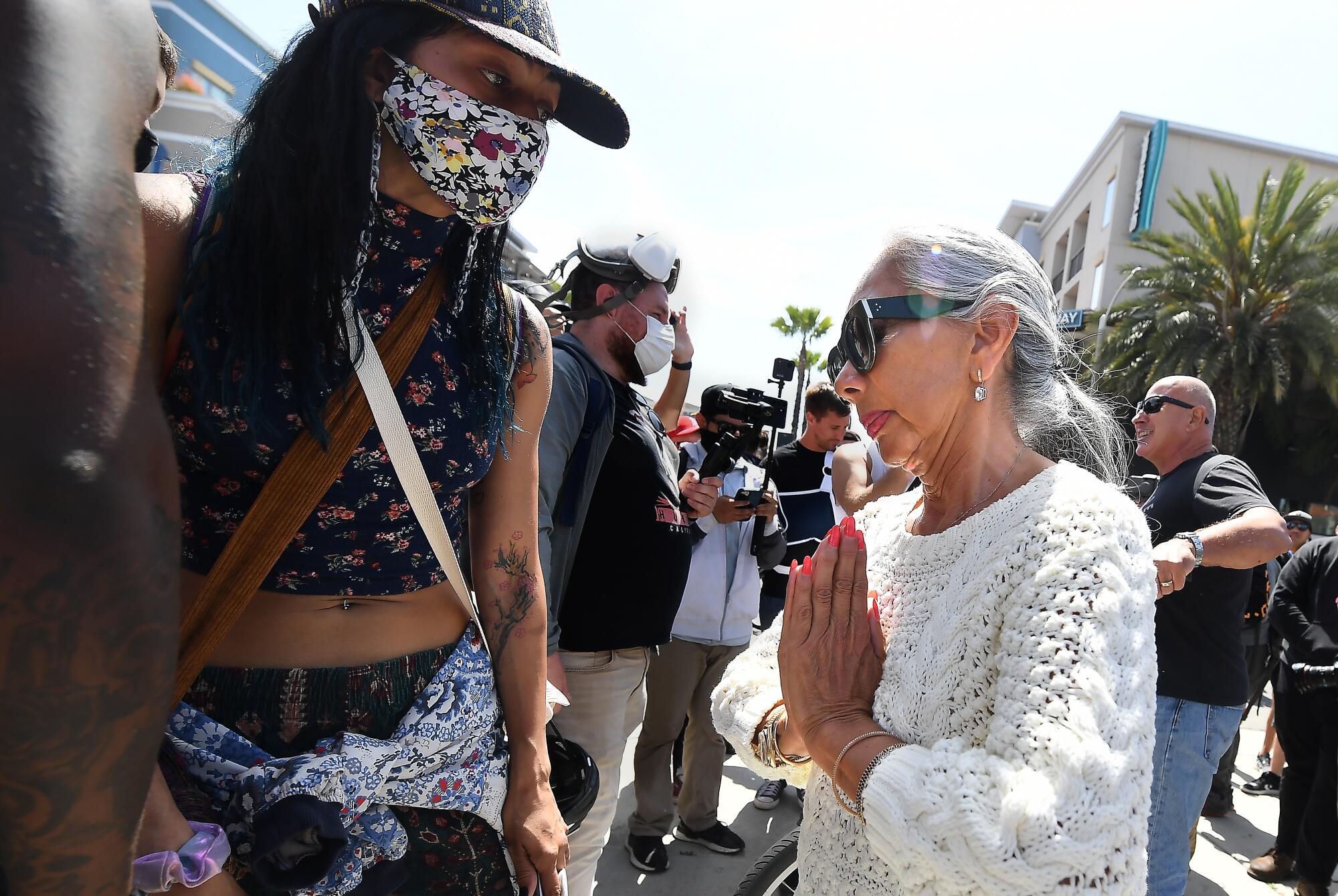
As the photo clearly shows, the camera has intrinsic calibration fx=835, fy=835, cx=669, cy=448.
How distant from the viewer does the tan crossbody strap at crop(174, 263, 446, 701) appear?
1.25 m

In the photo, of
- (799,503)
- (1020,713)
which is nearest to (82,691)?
(1020,713)

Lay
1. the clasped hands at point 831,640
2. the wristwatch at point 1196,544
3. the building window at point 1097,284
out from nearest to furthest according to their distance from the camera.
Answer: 1. the clasped hands at point 831,640
2. the wristwatch at point 1196,544
3. the building window at point 1097,284

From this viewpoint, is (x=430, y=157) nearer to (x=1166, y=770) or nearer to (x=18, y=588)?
(x=18, y=588)

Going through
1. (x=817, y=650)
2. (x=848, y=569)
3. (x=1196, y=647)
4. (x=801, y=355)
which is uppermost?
(x=848, y=569)

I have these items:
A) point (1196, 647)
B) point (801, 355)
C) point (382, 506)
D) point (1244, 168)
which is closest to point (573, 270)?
point (382, 506)

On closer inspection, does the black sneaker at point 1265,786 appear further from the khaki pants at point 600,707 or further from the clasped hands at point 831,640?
the clasped hands at point 831,640

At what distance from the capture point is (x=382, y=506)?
1463 millimetres

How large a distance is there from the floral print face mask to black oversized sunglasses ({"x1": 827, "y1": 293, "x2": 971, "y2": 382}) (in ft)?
2.36

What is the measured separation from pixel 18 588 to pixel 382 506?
3.46ft

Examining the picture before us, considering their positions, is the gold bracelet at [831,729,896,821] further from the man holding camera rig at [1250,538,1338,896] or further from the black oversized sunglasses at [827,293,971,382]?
the man holding camera rig at [1250,538,1338,896]

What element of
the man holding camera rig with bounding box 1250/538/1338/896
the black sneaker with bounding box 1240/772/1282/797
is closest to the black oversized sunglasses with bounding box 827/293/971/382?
the man holding camera rig with bounding box 1250/538/1338/896

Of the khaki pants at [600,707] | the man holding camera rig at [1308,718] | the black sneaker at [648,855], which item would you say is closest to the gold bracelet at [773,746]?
the khaki pants at [600,707]

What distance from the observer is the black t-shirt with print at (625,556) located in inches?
117

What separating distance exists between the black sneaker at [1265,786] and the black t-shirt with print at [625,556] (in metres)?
5.82
